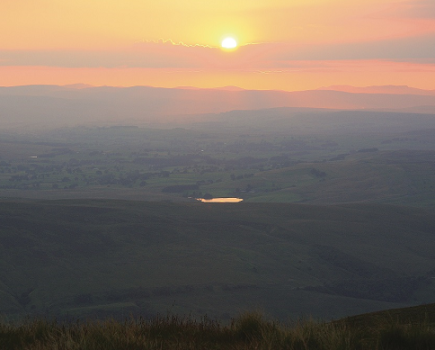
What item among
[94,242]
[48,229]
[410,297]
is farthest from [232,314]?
[48,229]

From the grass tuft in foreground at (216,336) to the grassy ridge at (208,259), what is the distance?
142ft

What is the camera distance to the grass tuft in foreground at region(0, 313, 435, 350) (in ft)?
30.1

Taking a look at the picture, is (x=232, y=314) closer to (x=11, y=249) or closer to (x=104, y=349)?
(x=11, y=249)

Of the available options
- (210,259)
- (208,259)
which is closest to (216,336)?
(208,259)

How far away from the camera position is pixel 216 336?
10.2m

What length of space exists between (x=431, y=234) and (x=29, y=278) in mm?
63173

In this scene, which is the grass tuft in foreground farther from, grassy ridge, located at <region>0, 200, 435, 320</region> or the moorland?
grassy ridge, located at <region>0, 200, 435, 320</region>

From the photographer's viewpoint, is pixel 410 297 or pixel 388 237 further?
pixel 388 237

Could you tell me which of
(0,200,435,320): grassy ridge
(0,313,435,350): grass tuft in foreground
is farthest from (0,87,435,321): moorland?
(0,313,435,350): grass tuft in foreground

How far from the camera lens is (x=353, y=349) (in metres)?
8.95

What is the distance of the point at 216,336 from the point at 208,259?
221 ft

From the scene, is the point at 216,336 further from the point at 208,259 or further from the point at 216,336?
the point at 208,259

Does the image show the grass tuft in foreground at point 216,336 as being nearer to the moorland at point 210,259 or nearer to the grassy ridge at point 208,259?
the moorland at point 210,259

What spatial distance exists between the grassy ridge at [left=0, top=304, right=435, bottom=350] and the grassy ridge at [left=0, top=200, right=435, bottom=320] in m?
43.3
